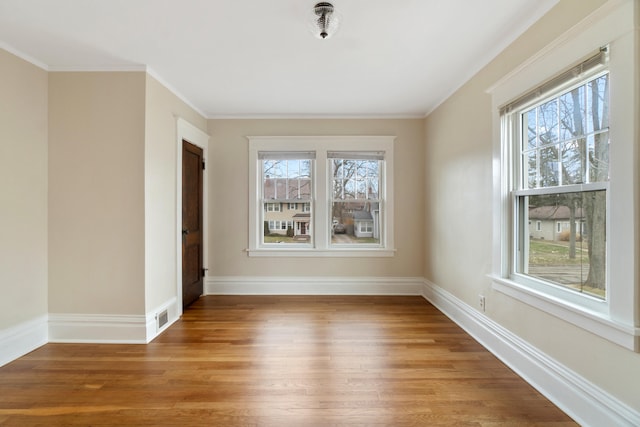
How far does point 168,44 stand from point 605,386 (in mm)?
3659

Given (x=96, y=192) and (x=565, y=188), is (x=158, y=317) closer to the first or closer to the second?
(x=96, y=192)

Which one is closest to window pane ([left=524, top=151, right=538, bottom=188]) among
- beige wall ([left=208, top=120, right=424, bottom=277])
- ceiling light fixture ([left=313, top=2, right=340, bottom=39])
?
ceiling light fixture ([left=313, top=2, right=340, bottom=39])

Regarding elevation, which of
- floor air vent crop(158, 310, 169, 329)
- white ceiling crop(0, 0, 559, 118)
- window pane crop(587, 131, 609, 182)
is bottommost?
floor air vent crop(158, 310, 169, 329)

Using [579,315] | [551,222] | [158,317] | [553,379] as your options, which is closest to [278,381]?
[158,317]

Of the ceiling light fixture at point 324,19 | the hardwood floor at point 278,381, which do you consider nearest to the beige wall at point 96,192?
the hardwood floor at point 278,381

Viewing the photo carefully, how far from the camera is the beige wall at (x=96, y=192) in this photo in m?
2.89

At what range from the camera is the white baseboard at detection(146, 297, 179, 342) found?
117 inches

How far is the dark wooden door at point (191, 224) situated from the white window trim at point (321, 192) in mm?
673

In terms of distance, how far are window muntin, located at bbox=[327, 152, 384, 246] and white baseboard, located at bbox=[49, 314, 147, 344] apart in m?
2.58

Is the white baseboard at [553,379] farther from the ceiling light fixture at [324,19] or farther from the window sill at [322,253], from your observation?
the ceiling light fixture at [324,19]

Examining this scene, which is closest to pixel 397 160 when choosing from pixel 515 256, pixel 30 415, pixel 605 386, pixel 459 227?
pixel 459 227

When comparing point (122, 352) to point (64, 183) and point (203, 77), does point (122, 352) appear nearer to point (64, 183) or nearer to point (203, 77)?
point (64, 183)

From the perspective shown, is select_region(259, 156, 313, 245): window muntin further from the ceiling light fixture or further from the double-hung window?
the ceiling light fixture

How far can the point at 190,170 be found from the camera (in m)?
3.94
